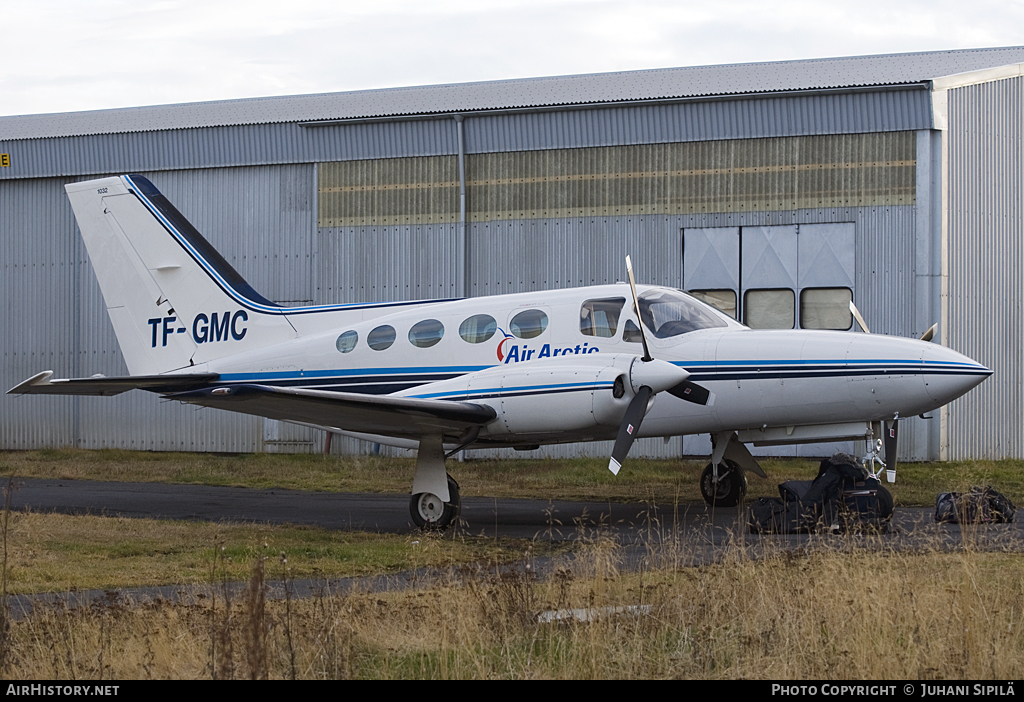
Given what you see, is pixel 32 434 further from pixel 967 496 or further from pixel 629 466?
pixel 967 496

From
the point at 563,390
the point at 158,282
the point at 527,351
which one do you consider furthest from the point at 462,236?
the point at 563,390

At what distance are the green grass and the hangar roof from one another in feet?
26.2

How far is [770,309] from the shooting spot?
2222 cm

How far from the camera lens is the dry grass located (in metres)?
6.20

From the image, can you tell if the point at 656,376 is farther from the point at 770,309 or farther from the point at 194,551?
the point at 770,309

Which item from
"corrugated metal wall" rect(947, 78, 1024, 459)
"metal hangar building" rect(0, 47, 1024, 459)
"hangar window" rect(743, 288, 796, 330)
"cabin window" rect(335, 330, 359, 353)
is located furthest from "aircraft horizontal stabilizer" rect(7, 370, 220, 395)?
"corrugated metal wall" rect(947, 78, 1024, 459)

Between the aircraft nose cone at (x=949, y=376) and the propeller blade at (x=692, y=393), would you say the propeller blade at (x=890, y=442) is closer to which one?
the aircraft nose cone at (x=949, y=376)

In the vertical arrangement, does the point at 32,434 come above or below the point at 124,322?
below

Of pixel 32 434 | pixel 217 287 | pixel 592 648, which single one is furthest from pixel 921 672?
pixel 32 434

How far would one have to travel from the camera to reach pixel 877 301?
21.6 m

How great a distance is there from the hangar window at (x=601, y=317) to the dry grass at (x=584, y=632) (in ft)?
19.0

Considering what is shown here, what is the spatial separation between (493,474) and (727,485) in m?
6.69

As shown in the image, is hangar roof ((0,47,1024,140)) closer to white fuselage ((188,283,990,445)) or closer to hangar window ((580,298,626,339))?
white fuselage ((188,283,990,445))
